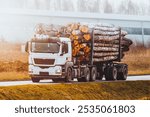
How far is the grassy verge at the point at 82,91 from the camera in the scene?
7.28 m

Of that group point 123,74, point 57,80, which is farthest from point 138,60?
point 57,80

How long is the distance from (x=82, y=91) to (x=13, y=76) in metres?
0.87

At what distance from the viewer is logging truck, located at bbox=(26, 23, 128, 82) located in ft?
24.3

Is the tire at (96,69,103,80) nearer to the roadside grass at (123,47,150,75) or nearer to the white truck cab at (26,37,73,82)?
the roadside grass at (123,47,150,75)

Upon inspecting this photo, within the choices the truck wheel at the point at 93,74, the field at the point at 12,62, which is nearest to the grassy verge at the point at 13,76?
the field at the point at 12,62

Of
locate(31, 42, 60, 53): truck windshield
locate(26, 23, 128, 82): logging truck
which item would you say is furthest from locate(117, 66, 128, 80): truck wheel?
locate(31, 42, 60, 53): truck windshield

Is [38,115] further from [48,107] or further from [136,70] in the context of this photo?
[136,70]

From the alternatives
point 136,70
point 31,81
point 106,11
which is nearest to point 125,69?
point 136,70

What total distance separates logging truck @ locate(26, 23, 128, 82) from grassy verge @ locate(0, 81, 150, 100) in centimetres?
11

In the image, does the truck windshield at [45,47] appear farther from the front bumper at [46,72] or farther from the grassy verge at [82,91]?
the grassy verge at [82,91]

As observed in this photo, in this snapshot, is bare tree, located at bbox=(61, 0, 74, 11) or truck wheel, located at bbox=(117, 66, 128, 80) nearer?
bare tree, located at bbox=(61, 0, 74, 11)

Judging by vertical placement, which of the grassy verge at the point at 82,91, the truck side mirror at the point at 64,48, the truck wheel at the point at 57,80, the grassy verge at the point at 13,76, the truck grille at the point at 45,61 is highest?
the truck side mirror at the point at 64,48

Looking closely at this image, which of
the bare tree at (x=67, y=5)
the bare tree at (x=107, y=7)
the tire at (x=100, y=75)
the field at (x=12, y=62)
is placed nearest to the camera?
the field at (x=12, y=62)

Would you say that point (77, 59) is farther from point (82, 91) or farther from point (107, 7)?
point (107, 7)
